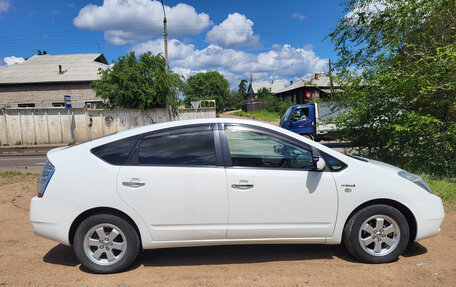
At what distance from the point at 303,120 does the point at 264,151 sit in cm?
1297

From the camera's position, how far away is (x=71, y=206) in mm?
3107

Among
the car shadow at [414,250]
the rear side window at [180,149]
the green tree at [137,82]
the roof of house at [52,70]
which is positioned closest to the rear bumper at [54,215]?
the rear side window at [180,149]

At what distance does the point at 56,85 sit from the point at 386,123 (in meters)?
26.9

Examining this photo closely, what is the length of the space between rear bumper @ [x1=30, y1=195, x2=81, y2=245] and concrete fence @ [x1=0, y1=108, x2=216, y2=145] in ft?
59.2

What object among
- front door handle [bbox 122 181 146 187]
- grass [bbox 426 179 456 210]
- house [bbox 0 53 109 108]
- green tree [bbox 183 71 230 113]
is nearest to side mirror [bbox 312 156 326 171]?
front door handle [bbox 122 181 146 187]

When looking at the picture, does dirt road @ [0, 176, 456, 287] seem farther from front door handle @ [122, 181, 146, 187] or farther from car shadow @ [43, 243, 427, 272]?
front door handle @ [122, 181, 146, 187]

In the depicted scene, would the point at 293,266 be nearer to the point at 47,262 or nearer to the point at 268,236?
the point at 268,236

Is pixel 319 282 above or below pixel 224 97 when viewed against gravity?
below

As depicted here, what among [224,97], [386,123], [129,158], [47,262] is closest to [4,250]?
[47,262]

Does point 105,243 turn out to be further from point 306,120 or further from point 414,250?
point 306,120

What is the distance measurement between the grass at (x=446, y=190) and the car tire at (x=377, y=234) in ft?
9.03

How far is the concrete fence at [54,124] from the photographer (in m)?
19.3

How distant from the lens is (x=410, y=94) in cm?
707

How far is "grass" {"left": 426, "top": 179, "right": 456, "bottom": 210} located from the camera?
17.8ft
